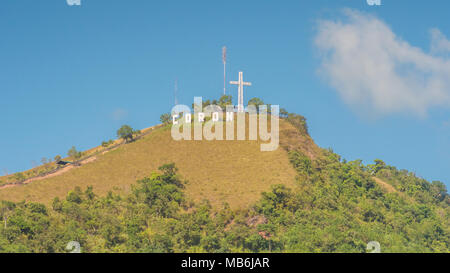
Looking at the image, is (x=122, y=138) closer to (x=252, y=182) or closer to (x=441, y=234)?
(x=252, y=182)

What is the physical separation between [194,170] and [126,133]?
17192mm

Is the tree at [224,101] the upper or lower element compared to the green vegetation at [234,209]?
upper

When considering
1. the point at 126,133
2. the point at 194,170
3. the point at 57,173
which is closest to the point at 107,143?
the point at 126,133

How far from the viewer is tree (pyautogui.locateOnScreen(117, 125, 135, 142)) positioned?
9975 centimetres

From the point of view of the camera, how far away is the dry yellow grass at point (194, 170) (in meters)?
81.3

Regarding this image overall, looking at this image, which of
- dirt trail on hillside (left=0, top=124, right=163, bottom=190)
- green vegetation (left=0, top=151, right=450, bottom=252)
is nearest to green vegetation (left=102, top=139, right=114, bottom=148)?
dirt trail on hillside (left=0, top=124, right=163, bottom=190)

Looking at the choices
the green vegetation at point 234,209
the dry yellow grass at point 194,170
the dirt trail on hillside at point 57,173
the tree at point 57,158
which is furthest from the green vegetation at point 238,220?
the tree at point 57,158

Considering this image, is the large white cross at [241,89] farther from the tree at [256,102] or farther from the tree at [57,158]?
the tree at [57,158]

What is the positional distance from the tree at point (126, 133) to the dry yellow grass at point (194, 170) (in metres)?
2.57

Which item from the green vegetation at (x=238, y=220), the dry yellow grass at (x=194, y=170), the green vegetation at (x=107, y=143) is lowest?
the green vegetation at (x=238, y=220)

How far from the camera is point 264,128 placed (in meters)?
96.9
